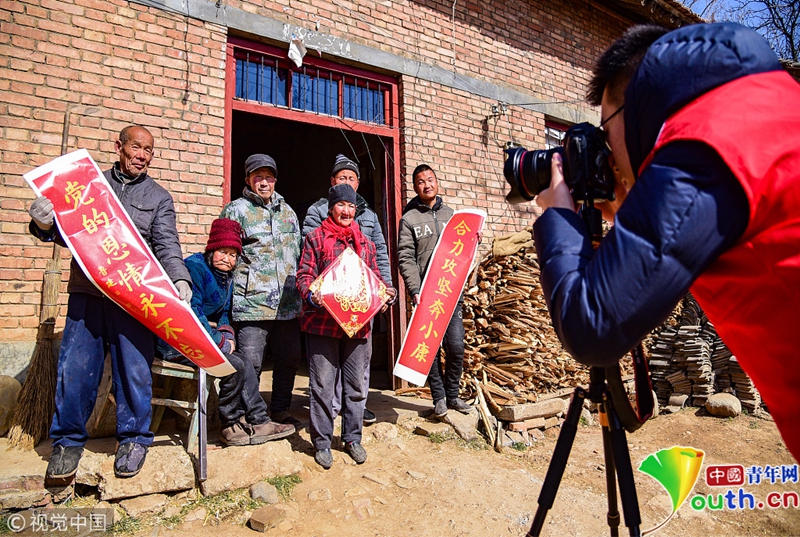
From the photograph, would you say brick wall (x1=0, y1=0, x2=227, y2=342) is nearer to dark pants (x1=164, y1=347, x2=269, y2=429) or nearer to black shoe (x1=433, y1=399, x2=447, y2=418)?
dark pants (x1=164, y1=347, x2=269, y2=429)

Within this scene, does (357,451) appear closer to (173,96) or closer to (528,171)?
(528,171)

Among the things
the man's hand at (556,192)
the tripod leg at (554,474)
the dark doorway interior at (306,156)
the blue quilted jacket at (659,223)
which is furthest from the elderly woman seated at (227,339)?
the blue quilted jacket at (659,223)

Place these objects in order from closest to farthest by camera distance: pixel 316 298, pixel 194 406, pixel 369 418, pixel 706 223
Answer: pixel 706 223
pixel 194 406
pixel 316 298
pixel 369 418

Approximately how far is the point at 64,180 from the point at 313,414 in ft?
7.40

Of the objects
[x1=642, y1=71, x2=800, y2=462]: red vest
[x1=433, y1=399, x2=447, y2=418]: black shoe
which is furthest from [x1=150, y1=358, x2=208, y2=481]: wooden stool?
[x1=642, y1=71, x2=800, y2=462]: red vest

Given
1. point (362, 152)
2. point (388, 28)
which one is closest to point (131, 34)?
point (388, 28)

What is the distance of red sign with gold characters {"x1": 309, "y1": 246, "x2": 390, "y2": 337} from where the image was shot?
12.0ft

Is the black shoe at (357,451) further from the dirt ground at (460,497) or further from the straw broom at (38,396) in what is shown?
the straw broom at (38,396)

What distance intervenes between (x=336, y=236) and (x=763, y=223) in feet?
11.2

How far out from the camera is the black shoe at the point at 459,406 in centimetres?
476

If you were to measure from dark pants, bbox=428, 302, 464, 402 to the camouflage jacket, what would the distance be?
1.47m

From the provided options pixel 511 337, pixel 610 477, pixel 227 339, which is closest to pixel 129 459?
pixel 227 339

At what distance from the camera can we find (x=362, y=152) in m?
7.10

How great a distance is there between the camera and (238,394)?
366 cm
